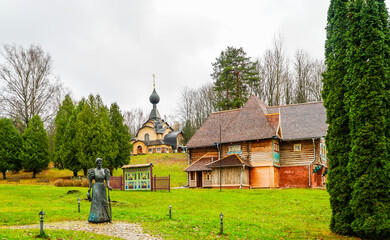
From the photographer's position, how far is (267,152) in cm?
3409

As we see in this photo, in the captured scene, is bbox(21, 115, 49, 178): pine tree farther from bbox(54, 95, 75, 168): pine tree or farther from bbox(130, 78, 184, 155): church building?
bbox(130, 78, 184, 155): church building

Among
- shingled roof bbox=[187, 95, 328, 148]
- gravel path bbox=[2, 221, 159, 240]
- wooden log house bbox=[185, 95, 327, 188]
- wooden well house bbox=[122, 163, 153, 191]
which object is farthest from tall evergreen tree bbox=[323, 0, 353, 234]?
shingled roof bbox=[187, 95, 328, 148]

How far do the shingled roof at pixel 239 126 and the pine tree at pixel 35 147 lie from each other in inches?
698

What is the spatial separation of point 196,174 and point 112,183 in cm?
905

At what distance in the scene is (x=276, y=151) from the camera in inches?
1369

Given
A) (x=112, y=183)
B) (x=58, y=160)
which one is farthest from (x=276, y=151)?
(x=58, y=160)

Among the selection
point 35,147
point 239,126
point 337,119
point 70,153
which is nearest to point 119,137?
point 70,153

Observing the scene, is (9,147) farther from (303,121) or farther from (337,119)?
(337,119)

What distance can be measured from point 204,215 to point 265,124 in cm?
1958

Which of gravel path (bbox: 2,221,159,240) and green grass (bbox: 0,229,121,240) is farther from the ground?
green grass (bbox: 0,229,121,240)

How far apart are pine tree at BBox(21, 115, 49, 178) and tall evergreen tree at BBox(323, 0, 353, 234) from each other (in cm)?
3614

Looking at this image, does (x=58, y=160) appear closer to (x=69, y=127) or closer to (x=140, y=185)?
(x=69, y=127)

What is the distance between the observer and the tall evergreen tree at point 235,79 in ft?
171

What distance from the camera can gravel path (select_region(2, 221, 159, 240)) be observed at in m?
11.9
